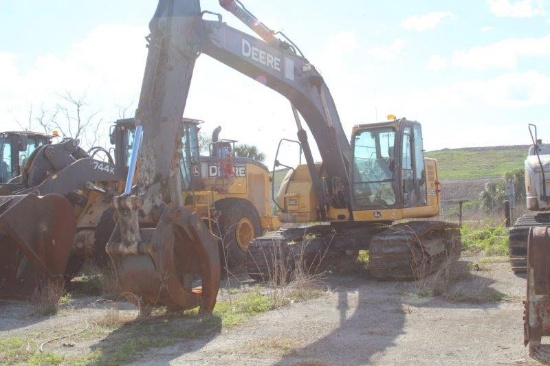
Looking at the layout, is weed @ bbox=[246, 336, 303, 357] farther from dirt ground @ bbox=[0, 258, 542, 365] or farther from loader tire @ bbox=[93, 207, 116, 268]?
loader tire @ bbox=[93, 207, 116, 268]

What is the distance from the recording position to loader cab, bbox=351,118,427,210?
11.8m

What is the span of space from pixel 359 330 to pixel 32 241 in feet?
17.0

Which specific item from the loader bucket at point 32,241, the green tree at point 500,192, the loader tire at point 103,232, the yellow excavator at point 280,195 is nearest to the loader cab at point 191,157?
the yellow excavator at point 280,195

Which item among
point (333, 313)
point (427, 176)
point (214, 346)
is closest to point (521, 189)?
point (427, 176)

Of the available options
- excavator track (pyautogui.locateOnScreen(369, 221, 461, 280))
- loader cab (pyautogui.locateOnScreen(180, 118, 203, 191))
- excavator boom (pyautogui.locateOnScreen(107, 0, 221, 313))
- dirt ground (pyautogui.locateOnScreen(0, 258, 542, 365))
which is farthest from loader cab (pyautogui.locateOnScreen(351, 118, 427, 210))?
excavator boom (pyautogui.locateOnScreen(107, 0, 221, 313))

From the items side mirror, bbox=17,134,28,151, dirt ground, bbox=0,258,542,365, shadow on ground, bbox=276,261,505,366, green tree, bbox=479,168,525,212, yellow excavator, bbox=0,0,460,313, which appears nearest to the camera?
dirt ground, bbox=0,258,542,365

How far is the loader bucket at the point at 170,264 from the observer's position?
24.0ft

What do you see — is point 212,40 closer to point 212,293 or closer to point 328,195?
point 212,293

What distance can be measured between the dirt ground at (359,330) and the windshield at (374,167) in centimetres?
186

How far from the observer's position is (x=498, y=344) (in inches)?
259

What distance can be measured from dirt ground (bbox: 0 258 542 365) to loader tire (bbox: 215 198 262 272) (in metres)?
3.59

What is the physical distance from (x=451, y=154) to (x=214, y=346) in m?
52.2

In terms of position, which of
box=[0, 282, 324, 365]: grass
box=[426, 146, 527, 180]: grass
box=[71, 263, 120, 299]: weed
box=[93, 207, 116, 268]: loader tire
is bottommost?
box=[0, 282, 324, 365]: grass

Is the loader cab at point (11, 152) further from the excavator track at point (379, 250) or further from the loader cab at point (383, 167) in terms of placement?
the loader cab at point (383, 167)
